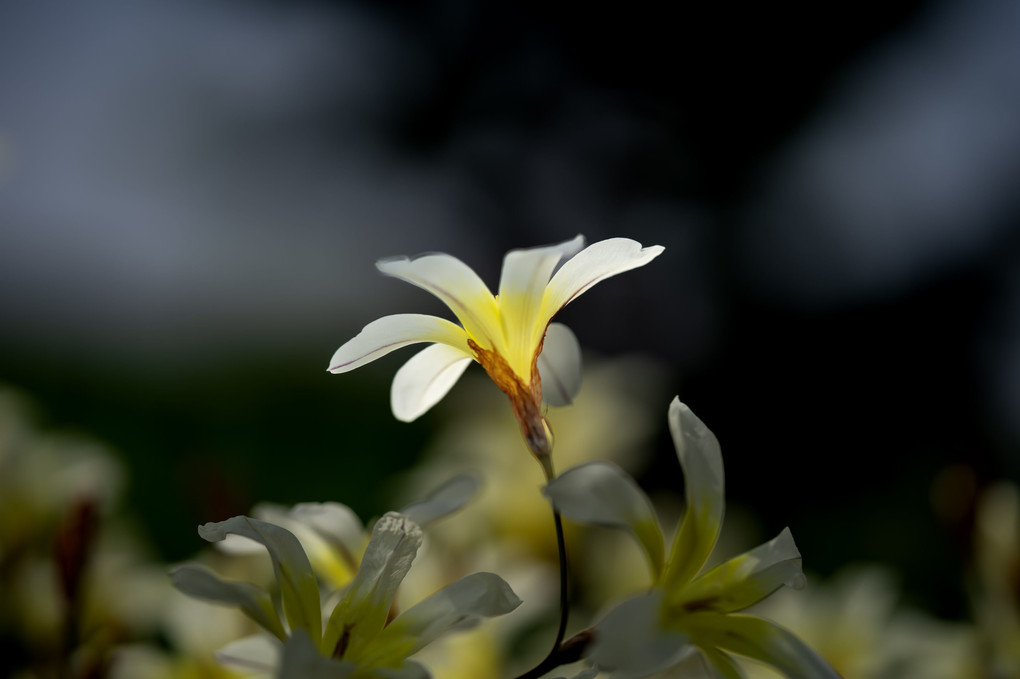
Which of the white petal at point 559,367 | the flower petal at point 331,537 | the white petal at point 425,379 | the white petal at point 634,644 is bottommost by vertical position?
the white petal at point 634,644

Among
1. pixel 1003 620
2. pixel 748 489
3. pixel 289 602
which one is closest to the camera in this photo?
pixel 289 602

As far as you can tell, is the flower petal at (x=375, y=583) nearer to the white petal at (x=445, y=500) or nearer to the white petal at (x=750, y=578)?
the white petal at (x=445, y=500)

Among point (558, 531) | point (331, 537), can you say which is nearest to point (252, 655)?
point (331, 537)

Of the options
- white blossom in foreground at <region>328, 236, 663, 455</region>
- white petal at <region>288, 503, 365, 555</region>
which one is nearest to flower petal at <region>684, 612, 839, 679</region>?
white blossom in foreground at <region>328, 236, 663, 455</region>

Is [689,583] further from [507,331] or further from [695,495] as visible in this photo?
[507,331]

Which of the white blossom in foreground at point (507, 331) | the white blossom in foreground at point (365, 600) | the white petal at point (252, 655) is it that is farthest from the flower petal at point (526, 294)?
the white petal at point (252, 655)

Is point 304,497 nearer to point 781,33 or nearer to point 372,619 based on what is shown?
point 372,619

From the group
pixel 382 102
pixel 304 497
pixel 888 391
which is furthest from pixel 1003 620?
pixel 382 102
